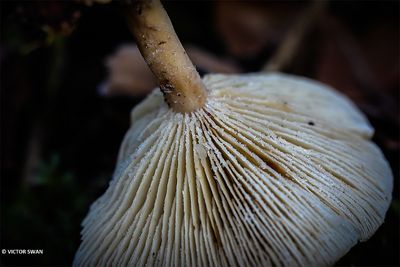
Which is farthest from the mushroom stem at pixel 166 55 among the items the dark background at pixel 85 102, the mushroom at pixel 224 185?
the dark background at pixel 85 102

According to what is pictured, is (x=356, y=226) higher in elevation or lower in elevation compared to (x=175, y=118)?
lower

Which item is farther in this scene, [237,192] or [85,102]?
[85,102]

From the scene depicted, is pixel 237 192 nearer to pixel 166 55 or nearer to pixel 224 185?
pixel 224 185

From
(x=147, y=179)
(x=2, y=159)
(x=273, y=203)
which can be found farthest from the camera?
(x=2, y=159)

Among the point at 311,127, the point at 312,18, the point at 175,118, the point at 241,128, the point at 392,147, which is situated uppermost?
the point at 312,18

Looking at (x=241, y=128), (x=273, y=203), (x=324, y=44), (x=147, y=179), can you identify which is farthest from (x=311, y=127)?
(x=324, y=44)

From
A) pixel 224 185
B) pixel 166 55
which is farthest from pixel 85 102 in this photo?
pixel 224 185

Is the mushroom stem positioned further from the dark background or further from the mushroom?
the dark background

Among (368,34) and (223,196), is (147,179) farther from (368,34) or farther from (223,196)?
(368,34)
